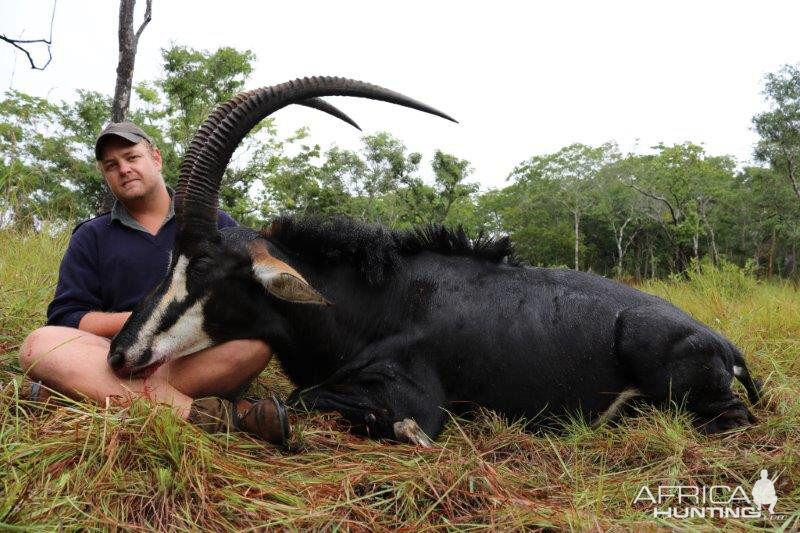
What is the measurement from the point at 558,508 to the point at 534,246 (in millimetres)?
50490

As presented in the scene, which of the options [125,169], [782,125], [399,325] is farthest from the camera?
[782,125]

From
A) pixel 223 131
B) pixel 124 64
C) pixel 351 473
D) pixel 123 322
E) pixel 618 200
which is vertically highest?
pixel 124 64

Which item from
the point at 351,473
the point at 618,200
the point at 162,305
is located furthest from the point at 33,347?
the point at 618,200

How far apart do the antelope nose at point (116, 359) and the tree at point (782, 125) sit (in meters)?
35.7

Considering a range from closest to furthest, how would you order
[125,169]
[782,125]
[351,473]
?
[351,473] → [125,169] → [782,125]

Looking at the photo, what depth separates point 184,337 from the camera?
10.8 ft

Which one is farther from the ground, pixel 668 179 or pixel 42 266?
pixel 668 179

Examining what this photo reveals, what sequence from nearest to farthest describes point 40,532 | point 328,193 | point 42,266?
1. point 40,532
2. point 42,266
3. point 328,193

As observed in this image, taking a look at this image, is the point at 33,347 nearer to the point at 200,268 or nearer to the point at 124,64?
the point at 200,268

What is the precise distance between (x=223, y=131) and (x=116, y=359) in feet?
4.93

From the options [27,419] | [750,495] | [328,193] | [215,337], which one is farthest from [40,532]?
[328,193]

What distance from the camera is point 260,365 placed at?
3.62m

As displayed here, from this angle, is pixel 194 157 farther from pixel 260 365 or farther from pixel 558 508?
pixel 558 508

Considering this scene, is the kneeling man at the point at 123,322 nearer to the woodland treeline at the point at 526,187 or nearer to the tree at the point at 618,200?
the woodland treeline at the point at 526,187
